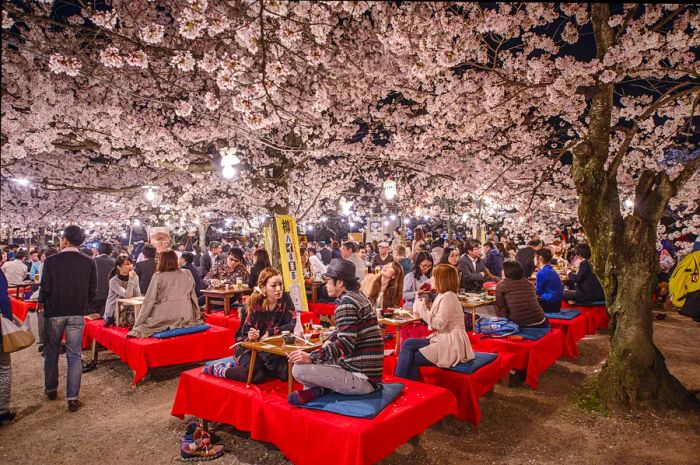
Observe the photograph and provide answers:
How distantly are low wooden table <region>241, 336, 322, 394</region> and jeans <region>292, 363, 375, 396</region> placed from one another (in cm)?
34

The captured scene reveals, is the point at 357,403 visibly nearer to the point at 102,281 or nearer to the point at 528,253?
the point at 102,281

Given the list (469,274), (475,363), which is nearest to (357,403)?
(475,363)

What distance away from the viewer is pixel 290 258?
969 centimetres

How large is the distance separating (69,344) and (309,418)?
395 centimetres

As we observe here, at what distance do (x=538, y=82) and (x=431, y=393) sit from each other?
5.07 metres

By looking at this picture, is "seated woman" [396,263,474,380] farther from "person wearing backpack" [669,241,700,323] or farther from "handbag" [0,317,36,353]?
"handbag" [0,317,36,353]

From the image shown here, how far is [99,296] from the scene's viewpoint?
8.83 m

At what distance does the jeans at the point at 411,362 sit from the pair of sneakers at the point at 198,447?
2.21 meters

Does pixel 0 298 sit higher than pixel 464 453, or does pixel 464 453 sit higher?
pixel 0 298

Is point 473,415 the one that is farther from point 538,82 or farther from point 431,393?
point 538,82

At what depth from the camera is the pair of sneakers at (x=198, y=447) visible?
14.1ft

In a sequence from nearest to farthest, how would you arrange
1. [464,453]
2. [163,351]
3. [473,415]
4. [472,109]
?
[464,453], [473,415], [163,351], [472,109]

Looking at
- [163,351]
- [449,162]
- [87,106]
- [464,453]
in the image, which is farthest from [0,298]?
[449,162]

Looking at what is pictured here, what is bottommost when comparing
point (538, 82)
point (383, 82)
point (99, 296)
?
point (99, 296)
